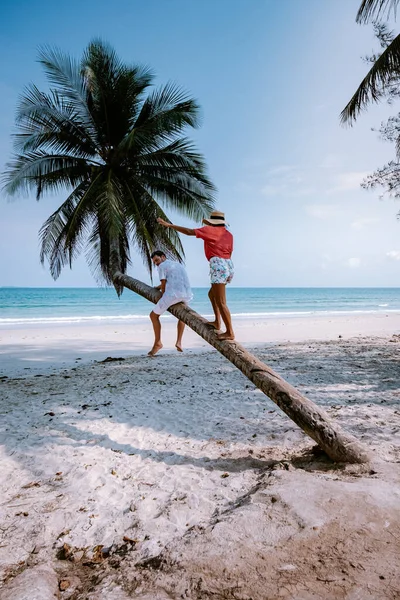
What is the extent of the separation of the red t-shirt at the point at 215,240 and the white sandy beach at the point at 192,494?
2379 millimetres

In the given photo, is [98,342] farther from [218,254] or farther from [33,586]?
[33,586]

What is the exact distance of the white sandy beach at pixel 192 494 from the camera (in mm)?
2447

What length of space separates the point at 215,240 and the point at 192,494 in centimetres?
271

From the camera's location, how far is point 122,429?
529cm

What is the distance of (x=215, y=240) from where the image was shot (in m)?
4.51

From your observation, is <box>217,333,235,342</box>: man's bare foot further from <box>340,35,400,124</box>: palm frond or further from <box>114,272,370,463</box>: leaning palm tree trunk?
<box>340,35,400,124</box>: palm frond

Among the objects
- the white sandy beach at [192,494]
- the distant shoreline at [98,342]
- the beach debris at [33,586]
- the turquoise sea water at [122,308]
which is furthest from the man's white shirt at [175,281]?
the turquoise sea water at [122,308]

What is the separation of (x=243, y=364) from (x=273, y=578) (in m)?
2.24

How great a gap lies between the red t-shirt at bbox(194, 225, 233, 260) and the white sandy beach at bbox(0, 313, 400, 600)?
7.80 feet

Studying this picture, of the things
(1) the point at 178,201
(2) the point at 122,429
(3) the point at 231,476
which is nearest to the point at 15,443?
(2) the point at 122,429

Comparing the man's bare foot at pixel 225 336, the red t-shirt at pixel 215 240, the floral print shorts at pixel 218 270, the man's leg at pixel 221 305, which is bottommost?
the man's bare foot at pixel 225 336

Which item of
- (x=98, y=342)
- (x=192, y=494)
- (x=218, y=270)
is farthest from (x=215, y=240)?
(x=98, y=342)

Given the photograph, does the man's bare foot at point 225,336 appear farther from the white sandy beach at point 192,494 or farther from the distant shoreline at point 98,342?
the distant shoreline at point 98,342

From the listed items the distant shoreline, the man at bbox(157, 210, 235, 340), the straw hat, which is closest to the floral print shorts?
the man at bbox(157, 210, 235, 340)
